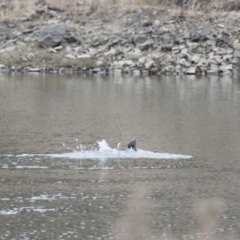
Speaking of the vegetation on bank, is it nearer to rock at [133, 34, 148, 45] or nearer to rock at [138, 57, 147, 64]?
rock at [133, 34, 148, 45]

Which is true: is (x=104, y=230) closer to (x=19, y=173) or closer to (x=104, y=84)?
(x=19, y=173)

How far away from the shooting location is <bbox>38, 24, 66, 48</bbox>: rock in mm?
55906

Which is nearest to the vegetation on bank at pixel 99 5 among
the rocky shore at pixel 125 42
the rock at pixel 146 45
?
the rocky shore at pixel 125 42

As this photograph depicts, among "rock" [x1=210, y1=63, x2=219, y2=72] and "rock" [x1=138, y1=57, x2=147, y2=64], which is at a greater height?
"rock" [x1=138, y1=57, x2=147, y2=64]

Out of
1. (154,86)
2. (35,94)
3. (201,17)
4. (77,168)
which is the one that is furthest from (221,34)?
(77,168)

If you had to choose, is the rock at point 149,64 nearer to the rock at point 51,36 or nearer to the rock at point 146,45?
the rock at point 146,45

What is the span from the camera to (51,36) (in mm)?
56156

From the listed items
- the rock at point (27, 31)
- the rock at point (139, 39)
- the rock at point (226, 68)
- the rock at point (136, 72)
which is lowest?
the rock at point (136, 72)

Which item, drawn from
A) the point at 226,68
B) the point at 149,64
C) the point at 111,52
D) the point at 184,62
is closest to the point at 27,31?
the point at 111,52

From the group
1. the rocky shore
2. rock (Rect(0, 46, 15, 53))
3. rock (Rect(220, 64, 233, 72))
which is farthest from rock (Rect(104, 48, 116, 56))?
rock (Rect(220, 64, 233, 72))

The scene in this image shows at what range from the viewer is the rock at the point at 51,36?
55.9m

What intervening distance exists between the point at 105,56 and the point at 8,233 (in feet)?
139

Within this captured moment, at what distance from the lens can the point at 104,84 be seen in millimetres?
43531

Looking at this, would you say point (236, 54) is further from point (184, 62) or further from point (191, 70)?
point (191, 70)
